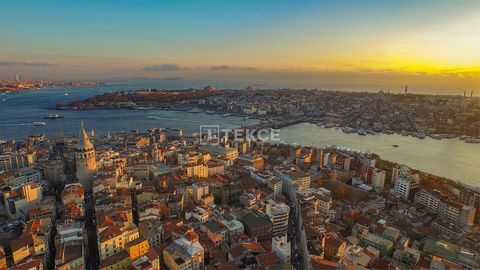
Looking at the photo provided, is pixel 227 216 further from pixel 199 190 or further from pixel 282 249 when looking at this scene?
pixel 282 249

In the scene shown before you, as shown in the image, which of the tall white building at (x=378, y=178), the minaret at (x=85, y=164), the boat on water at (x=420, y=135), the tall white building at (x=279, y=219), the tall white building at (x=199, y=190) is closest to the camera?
the tall white building at (x=279, y=219)

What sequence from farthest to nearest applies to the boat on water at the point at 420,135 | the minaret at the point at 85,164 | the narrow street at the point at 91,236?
the boat on water at the point at 420,135 < the minaret at the point at 85,164 < the narrow street at the point at 91,236

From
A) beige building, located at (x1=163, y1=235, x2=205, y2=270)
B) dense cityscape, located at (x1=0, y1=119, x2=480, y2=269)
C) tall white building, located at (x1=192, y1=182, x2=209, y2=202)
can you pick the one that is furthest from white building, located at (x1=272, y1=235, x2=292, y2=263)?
tall white building, located at (x1=192, y1=182, x2=209, y2=202)

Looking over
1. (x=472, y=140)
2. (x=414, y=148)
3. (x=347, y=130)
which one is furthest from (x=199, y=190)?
(x=472, y=140)

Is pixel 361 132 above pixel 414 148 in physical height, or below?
above

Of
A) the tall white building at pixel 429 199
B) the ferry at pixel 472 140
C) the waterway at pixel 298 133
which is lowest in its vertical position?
the waterway at pixel 298 133

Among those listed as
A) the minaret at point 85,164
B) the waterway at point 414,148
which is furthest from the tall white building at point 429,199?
the minaret at point 85,164

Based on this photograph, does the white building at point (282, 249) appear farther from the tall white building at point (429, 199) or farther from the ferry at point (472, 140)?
the ferry at point (472, 140)

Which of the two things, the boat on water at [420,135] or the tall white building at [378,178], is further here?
the boat on water at [420,135]

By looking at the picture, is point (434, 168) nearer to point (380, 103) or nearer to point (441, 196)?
point (441, 196)

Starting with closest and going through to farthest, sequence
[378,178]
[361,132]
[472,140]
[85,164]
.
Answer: [85,164] < [378,178] < [472,140] < [361,132]

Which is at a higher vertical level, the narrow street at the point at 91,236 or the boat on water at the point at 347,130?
the narrow street at the point at 91,236
